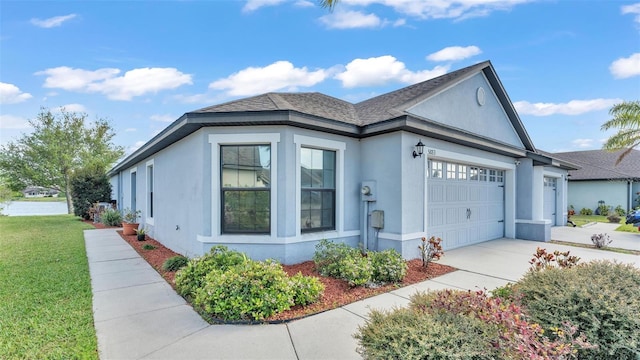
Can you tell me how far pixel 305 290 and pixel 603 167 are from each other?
1118 inches

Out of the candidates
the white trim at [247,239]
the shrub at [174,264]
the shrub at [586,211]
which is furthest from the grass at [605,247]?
the shrub at [586,211]

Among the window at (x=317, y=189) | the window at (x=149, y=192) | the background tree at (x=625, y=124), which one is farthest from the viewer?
the background tree at (x=625, y=124)

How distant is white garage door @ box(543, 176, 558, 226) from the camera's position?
45.5 ft

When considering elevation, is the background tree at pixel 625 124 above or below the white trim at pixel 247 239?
above

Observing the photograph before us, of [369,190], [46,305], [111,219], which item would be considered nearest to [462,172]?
[369,190]

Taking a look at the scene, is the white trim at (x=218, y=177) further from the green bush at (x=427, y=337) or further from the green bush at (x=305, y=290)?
the green bush at (x=427, y=337)

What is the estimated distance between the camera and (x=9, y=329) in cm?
351

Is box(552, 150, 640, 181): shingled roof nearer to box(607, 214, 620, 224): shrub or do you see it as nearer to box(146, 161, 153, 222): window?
box(607, 214, 620, 224): shrub

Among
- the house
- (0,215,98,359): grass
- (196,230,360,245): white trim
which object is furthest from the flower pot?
(196,230,360,245): white trim

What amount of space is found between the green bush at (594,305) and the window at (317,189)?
4.07m

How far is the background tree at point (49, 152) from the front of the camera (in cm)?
2178

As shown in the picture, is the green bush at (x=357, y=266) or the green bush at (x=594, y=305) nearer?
the green bush at (x=594, y=305)

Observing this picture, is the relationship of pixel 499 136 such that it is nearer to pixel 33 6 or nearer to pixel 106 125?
pixel 33 6

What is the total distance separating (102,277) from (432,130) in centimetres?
767
